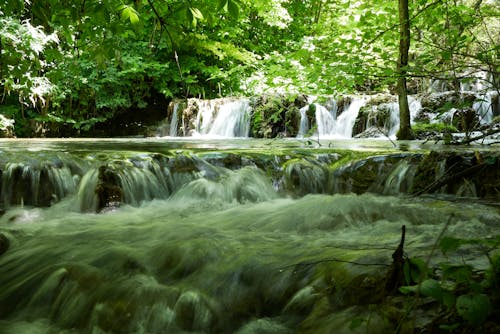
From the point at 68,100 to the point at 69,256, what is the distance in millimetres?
13664

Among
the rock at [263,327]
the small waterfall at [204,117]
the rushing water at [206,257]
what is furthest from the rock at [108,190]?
the small waterfall at [204,117]

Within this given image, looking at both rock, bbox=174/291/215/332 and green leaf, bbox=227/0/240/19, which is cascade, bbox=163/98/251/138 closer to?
rock, bbox=174/291/215/332

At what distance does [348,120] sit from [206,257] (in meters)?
9.31

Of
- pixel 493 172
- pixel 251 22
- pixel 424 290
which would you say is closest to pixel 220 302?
pixel 424 290

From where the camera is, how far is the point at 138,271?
2.56 meters

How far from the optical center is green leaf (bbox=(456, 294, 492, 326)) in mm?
1089

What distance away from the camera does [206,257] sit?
2.69 meters

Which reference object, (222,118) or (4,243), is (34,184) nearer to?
(4,243)

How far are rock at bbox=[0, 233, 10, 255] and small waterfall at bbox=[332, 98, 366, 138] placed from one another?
9173mm

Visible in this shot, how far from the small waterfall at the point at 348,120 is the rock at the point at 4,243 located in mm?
9173

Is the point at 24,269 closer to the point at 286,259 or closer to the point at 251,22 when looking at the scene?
the point at 286,259

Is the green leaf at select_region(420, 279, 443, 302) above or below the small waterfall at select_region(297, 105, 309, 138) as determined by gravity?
below

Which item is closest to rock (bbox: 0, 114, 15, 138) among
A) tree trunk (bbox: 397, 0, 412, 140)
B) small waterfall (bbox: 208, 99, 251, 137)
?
small waterfall (bbox: 208, 99, 251, 137)

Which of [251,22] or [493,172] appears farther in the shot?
[251,22]
